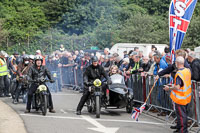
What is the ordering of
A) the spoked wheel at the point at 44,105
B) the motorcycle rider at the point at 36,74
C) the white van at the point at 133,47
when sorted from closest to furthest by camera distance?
the spoked wheel at the point at 44,105 → the motorcycle rider at the point at 36,74 → the white van at the point at 133,47

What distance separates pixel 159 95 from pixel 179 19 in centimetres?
273

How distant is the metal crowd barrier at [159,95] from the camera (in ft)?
38.2

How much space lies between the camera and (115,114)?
1500 centimetres

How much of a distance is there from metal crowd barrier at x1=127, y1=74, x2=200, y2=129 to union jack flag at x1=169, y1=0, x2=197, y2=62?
4.43 ft

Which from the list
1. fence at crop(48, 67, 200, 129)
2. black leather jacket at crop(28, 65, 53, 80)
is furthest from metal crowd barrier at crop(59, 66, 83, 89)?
black leather jacket at crop(28, 65, 53, 80)

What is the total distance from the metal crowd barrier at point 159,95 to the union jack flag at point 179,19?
4.43ft

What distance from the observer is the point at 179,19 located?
42.3 feet

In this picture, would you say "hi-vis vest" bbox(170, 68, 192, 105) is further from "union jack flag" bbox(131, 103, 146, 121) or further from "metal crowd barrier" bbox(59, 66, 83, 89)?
"metal crowd barrier" bbox(59, 66, 83, 89)

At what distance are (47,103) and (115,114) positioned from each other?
2.06 meters

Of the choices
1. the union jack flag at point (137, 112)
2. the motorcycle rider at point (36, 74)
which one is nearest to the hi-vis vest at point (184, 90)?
the union jack flag at point (137, 112)

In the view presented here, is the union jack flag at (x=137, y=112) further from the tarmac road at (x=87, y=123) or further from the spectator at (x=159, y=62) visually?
the spectator at (x=159, y=62)

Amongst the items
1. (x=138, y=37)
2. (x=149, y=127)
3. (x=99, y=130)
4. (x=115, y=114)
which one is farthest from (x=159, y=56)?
(x=138, y=37)

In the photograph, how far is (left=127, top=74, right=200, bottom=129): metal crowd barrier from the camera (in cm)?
1165

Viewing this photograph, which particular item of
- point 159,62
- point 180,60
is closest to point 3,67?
point 159,62
